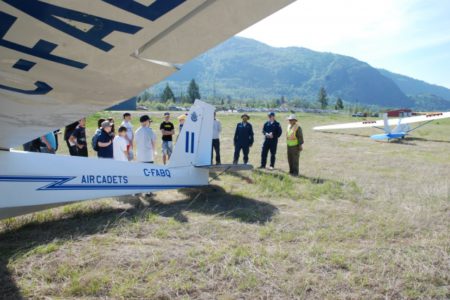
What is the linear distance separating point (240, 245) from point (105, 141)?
13.6 feet

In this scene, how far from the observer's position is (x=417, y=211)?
5.89 meters

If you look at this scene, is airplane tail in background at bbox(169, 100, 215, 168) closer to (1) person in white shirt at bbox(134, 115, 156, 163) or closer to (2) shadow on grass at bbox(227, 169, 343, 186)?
(1) person in white shirt at bbox(134, 115, 156, 163)

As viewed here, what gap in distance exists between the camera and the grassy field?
11.2ft

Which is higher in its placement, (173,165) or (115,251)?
(173,165)

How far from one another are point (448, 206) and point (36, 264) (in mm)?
6657

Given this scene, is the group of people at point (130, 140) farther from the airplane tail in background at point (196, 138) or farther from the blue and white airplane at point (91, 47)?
the blue and white airplane at point (91, 47)

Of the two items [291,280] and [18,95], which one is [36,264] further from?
[291,280]

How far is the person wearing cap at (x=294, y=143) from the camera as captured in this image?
9.21 metres

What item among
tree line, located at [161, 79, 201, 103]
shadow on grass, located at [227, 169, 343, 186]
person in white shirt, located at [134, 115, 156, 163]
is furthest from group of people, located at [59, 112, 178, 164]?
tree line, located at [161, 79, 201, 103]

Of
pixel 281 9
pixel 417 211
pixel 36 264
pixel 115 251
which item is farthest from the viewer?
pixel 417 211

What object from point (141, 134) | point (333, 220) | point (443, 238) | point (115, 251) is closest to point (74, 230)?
point (115, 251)

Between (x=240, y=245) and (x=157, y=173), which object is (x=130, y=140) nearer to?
(x=157, y=173)

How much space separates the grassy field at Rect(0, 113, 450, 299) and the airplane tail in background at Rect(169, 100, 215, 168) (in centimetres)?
81

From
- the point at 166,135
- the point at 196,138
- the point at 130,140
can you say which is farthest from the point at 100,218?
the point at 166,135
